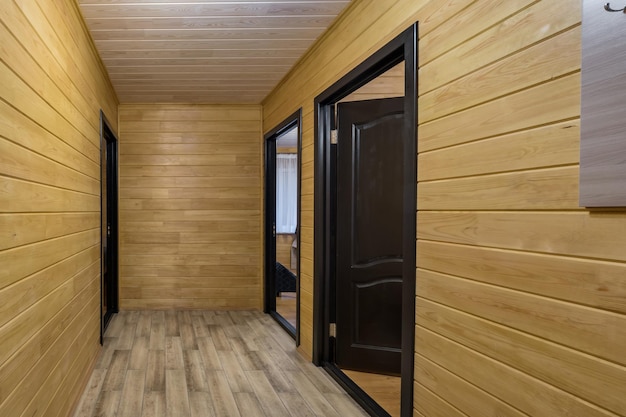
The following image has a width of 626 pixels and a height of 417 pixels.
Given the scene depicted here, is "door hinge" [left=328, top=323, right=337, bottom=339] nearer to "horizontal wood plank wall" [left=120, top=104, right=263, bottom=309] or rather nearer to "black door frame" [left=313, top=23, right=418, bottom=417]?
"black door frame" [left=313, top=23, right=418, bottom=417]

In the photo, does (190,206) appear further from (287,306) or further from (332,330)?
(332,330)

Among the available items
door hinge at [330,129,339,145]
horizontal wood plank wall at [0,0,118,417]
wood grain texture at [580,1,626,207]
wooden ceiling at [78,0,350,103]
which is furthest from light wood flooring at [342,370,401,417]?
wooden ceiling at [78,0,350,103]

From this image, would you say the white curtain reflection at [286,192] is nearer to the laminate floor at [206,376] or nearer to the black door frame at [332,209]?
the laminate floor at [206,376]

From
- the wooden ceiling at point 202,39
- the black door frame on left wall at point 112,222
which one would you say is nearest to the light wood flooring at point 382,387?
the wooden ceiling at point 202,39

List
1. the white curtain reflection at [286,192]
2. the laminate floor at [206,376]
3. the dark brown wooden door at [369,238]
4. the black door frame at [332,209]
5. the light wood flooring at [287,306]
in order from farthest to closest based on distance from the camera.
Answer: the white curtain reflection at [286,192], the light wood flooring at [287,306], the dark brown wooden door at [369,238], the laminate floor at [206,376], the black door frame at [332,209]

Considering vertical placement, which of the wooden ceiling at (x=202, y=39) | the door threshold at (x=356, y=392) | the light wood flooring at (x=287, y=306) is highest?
the wooden ceiling at (x=202, y=39)

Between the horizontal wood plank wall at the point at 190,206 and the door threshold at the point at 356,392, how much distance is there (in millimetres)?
2381

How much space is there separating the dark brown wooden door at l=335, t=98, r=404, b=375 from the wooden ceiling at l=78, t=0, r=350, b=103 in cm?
69

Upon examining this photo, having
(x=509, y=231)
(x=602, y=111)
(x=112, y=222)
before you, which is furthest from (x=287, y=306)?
(x=602, y=111)

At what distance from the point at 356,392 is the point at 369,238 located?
1037 millimetres

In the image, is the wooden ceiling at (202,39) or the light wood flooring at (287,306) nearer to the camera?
the wooden ceiling at (202,39)

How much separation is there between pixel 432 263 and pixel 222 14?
2.03 meters

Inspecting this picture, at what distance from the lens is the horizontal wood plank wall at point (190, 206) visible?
17.9ft

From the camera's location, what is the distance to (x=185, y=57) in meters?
3.80
